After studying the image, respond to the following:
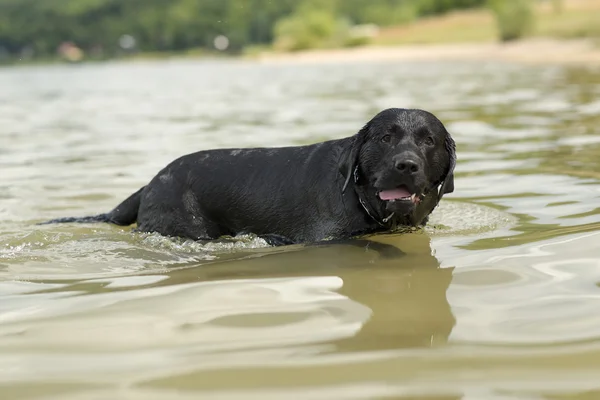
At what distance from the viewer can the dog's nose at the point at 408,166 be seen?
4.95 meters

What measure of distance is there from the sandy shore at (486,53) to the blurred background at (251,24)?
3.00 meters

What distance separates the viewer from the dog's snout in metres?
4.95

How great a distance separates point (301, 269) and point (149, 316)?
122 centimetres

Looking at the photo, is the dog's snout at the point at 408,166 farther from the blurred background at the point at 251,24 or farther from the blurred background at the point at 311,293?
the blurred background at the point at 251,24

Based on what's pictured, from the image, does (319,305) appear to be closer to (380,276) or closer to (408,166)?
(380,276)


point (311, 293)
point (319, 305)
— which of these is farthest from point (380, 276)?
point (319, 305)

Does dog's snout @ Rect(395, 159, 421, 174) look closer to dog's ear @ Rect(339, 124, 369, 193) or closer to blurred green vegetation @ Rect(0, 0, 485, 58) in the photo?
dog's ear @ Rect(339, 124, 369, 193)

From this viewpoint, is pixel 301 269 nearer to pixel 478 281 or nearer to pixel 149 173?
pixel 478 281

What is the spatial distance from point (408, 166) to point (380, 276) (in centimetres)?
82

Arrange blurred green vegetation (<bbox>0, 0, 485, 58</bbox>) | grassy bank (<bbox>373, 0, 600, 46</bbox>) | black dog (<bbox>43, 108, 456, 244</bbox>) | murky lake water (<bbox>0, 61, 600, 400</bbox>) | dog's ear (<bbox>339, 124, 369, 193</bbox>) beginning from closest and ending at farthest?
murky lake water (<bbox>0, 61, 600, 400</bbox>), black dog (<bbox>43, 108, 456, 244</bbox>), dog's ear (<bbox>339, 124, 369, 193</bbox>), grassy bank (<bbox>373, 0, 600, 46</bbox>), blurred green vegetation (<bbox>0, 0, 485, 58</bbox>)

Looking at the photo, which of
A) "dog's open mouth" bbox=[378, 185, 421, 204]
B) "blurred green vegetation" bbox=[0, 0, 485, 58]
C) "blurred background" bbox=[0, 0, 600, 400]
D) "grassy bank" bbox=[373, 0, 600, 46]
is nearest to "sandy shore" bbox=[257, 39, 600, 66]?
"grassy bank" bbox=[373, 0, 600, 46]

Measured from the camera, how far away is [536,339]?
3.33m

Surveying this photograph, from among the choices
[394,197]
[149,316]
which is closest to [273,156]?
[394,197]

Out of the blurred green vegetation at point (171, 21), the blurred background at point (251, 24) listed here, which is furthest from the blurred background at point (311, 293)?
the blurred green vegetation at point (171, 21)
